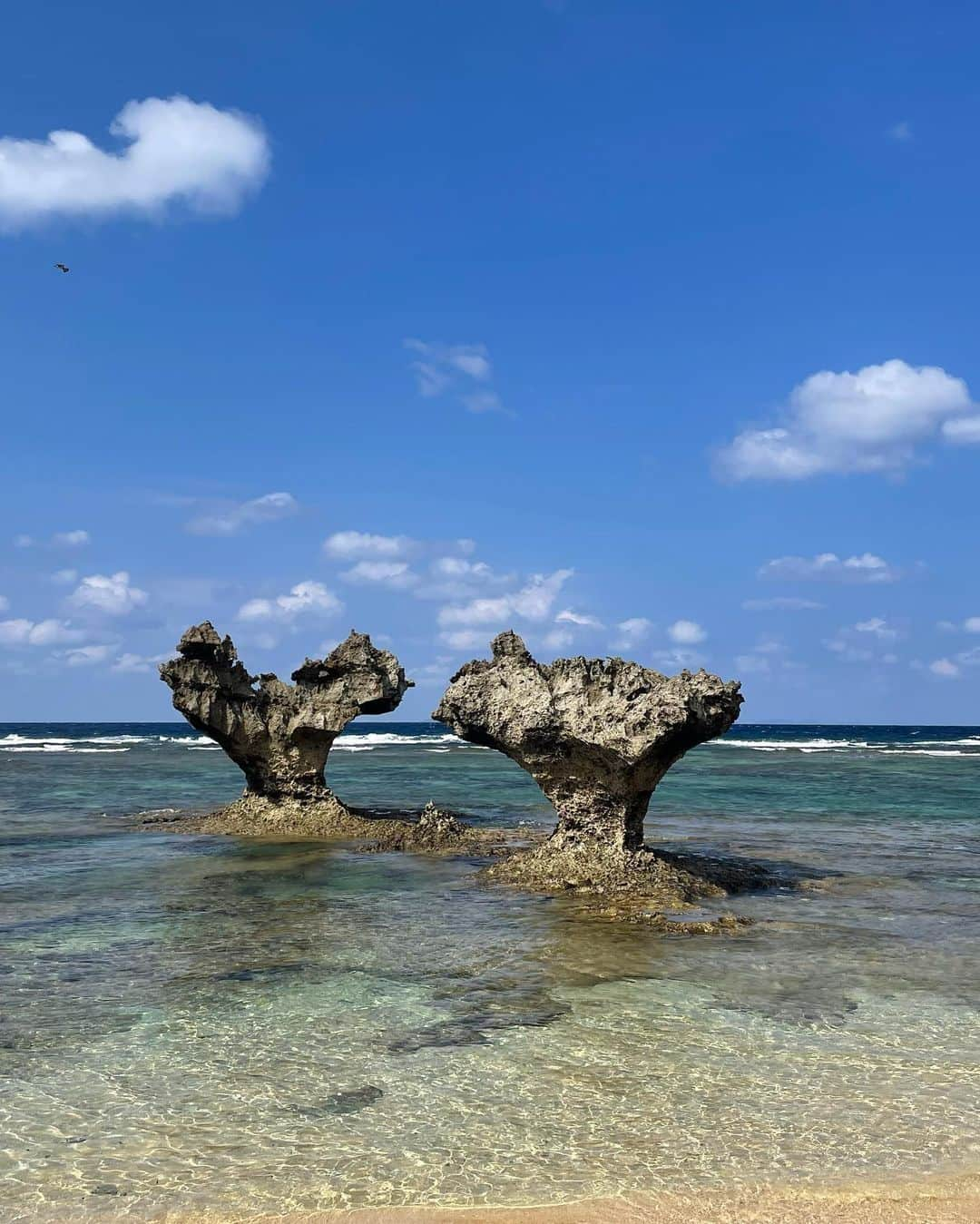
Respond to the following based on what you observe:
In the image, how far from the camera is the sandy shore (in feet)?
18.8

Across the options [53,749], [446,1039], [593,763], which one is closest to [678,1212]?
[446,1039]

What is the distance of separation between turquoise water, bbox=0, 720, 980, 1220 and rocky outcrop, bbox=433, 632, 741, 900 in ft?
4.17

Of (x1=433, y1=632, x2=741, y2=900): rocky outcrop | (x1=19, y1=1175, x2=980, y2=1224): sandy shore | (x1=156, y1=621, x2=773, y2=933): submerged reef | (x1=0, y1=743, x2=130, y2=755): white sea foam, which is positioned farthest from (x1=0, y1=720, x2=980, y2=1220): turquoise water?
(x1=0, y1=743, x2=130, y2=755): white sea foam

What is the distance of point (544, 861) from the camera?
53.1 ft

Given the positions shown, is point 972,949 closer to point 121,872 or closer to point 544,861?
point 544,861

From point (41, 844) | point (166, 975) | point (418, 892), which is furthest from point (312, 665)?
point (166, 975)

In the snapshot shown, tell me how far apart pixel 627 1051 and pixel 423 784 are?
30437 mm

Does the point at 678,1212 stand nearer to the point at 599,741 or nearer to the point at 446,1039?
the point at 446,1039

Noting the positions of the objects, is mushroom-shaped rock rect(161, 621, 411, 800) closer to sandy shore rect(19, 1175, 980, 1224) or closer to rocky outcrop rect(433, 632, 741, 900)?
rocky outcrop rect(433, 632, 741, 900)

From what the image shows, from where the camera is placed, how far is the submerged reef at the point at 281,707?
22.6 m

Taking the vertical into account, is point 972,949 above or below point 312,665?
below

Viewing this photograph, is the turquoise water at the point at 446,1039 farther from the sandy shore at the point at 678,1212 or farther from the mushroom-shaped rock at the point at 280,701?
the mushroom-shaped rock at the point at 280,701

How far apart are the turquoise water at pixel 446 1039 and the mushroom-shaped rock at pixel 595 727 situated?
70.9 inches

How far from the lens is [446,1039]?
861 cm
